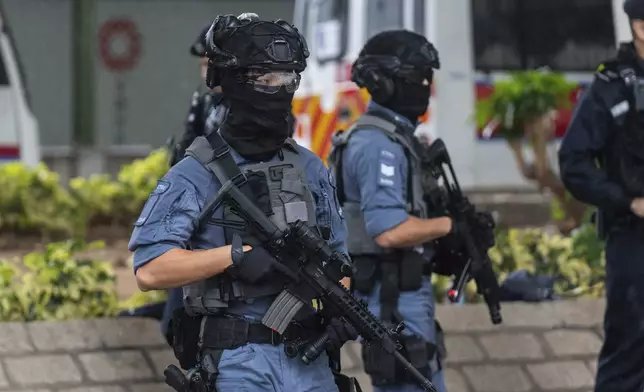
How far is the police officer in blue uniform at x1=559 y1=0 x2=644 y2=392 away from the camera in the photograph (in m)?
6.23

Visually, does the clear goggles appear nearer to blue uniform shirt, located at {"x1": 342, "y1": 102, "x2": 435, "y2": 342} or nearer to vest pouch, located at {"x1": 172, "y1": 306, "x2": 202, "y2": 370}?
vest pouch, located at {"x1": 172, "y1": 306, "x2": 202, "y2": 370}

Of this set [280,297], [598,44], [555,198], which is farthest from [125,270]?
[280,297]

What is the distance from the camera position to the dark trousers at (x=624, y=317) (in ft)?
20.5

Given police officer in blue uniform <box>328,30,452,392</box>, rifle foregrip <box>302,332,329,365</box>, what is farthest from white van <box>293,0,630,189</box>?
rifle foregrip <box>302,332,329,365</box>

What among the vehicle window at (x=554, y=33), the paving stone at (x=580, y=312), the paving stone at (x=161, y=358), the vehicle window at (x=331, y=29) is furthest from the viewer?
the vehicle window at (x=331, y=29)

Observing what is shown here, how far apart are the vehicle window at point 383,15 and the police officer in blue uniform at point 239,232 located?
7.97m

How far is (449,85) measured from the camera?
1227cm

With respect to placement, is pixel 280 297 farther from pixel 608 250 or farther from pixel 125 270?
pixel 125 270

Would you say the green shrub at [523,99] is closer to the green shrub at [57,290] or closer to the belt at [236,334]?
the green shrub at [57,290]

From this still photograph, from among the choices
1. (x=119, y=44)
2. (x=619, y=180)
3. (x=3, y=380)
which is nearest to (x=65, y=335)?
(x=3, y=380)

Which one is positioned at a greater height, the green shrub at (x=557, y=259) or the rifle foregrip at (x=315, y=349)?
the rifle foregrip at (x=315, y=349)

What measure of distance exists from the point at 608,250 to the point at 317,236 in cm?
243

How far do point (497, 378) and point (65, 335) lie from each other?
6.90 ft

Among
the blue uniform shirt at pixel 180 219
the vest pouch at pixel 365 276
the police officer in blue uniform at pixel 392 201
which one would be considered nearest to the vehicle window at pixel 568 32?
the police officer in blue uniform at pixel 392 201
